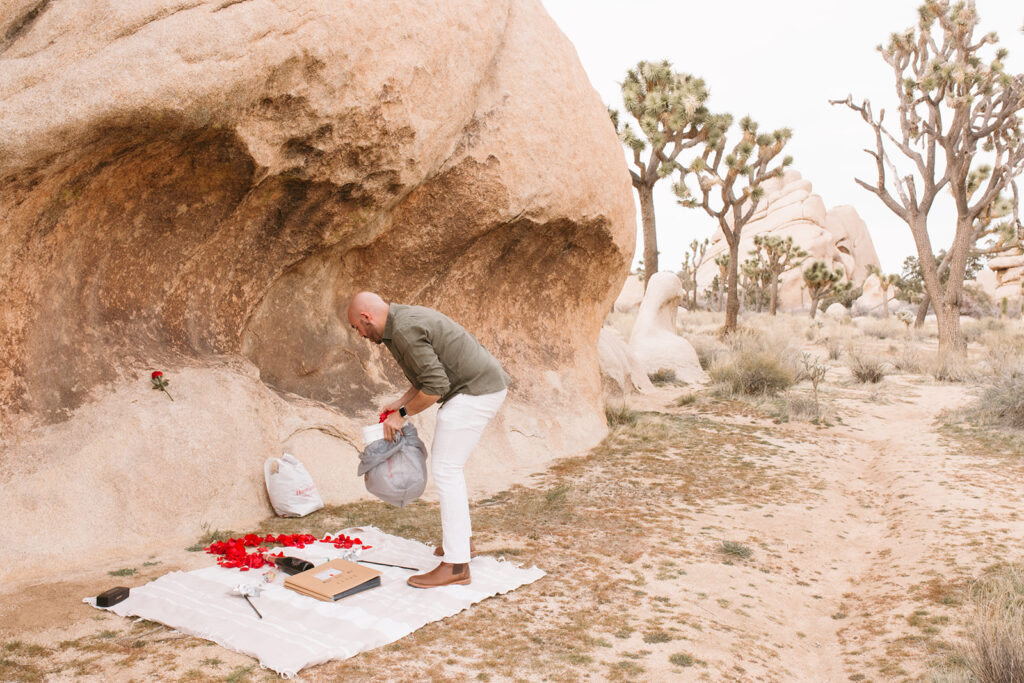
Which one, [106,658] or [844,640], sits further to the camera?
[844,640]

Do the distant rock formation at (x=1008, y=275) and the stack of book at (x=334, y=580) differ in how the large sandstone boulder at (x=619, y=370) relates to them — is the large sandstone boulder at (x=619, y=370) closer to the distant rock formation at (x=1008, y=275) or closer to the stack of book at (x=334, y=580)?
the stack of book at (x=334, y=580)

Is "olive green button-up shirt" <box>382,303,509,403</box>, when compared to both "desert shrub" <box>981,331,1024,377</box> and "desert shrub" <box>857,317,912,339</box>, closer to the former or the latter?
"desert shrub" <box>981,331,1024,377</box>

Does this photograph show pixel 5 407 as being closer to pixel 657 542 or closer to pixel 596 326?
pixel 657 542

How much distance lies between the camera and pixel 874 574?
15.1ft

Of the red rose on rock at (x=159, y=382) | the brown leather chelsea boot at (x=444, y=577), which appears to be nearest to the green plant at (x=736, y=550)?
the brown leather chelsea boot at (x=444, y=577)

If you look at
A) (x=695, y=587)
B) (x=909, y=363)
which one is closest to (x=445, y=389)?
(x=695, y=587)

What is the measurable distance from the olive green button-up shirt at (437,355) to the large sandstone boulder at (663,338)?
30.4ft

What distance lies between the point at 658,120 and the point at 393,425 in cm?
1353

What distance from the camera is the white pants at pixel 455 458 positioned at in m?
3.88

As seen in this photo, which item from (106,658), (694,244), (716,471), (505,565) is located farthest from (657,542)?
(694,244)

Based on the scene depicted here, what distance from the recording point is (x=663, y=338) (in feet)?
45.6

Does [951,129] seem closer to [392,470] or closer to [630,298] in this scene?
[392,470]

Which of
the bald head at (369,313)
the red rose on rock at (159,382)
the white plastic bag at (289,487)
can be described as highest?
the bald head at (369,313)

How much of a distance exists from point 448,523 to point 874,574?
260 cm
